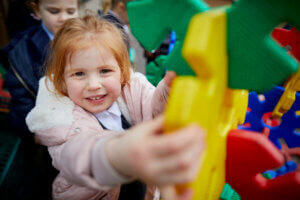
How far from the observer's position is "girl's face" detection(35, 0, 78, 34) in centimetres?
98

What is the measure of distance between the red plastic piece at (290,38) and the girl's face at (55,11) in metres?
0.88

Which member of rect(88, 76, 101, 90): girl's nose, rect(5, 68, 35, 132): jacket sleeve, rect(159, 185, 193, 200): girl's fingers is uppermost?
rect(159, 185, 193, 200): girl's fingers

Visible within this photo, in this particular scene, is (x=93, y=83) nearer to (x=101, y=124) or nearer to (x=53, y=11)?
(x=101, y=124)

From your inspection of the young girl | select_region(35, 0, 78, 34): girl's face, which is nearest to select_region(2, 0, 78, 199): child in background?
select_region(35, 0, 78, 34): girl's face

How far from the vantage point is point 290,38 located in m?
0.69

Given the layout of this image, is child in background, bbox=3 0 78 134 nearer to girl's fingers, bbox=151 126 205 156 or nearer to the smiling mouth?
the smiling mouth

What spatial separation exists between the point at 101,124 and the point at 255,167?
424mm

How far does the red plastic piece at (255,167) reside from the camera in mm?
376

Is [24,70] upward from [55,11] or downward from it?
downward

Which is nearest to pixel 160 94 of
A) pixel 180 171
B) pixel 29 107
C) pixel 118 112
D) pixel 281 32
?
pixel 118 112

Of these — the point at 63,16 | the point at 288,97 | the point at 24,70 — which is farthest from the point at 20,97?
the point at 288,97

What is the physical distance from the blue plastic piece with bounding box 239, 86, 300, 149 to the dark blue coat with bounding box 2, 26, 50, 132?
2.87ft

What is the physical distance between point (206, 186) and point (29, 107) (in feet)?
2.80

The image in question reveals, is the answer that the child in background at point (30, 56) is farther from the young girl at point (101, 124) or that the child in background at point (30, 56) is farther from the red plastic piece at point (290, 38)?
the red plastic piece at point (290, 38)
